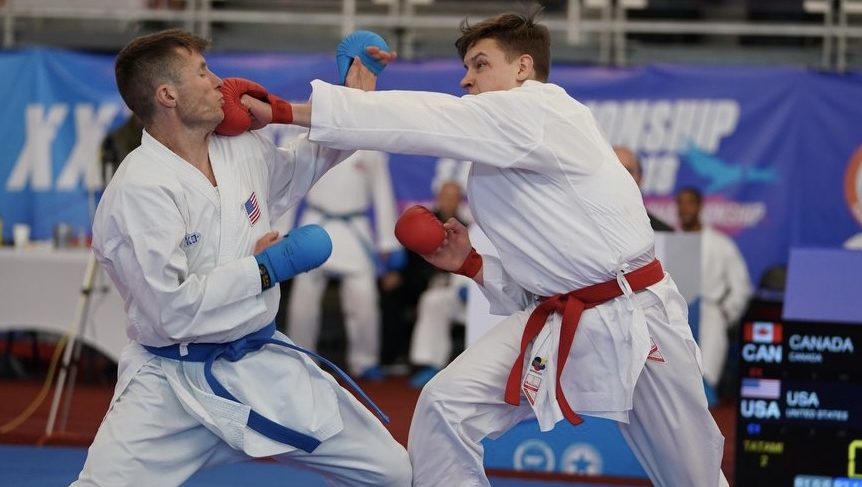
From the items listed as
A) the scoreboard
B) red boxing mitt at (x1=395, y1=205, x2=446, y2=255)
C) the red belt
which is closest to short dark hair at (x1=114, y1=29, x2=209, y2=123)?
red boxing mitt at (x1=395, y1=205, x2=446, y2=255)

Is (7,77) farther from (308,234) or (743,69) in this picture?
(308,234)

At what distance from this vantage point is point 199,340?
334 cm

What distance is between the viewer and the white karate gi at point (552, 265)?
11.1 feet

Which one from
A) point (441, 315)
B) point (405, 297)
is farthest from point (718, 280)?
point (405, 297)

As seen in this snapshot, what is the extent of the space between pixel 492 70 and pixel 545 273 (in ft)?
2.09

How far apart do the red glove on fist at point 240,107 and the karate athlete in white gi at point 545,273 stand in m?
0.06

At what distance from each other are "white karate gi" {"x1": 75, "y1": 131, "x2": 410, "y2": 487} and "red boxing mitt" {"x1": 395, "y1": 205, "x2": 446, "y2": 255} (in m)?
0.43

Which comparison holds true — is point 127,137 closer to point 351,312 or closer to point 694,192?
point 351,312

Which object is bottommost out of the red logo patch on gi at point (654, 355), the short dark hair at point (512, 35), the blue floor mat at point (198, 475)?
the blue floor mat at point (198, 475)

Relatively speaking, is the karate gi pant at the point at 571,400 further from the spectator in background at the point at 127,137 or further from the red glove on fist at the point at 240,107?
the spectator in background at the point at 127,137

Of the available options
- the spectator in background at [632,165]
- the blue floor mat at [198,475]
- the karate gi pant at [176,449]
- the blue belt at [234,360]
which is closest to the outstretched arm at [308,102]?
the blue belt at [234,360]

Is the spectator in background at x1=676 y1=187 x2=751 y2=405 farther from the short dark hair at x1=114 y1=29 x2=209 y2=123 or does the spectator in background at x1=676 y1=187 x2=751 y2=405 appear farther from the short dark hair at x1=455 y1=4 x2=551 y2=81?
the short dark hair at x1=114 y1=29 x2=209 y2=123

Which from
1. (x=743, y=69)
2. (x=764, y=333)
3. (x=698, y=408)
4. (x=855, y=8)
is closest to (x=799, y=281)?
(x=764, y=333)

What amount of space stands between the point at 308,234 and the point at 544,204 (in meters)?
0.68
